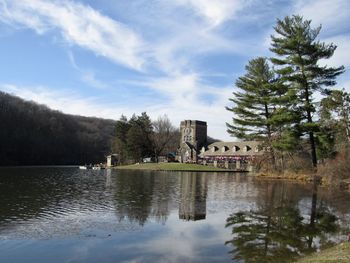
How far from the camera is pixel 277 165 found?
5409 cm

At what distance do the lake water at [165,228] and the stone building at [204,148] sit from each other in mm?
63763

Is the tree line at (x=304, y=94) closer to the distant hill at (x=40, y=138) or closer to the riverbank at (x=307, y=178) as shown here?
the riverbank at (x=307, y=178)

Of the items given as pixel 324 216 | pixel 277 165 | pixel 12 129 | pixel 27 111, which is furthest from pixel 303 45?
pixel 27 111

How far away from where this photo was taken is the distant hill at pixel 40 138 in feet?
457

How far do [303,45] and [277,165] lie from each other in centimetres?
1723

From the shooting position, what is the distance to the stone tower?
101375mm

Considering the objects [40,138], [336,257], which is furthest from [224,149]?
[40,138]

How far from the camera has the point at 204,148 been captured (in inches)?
3969

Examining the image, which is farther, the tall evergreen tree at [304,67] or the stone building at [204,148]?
the stone building at [204,148]

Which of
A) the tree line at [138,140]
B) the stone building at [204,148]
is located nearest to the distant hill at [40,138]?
the tree line at [138,140]

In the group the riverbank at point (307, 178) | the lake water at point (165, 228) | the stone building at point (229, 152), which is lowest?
the lake water at point (165, 228)

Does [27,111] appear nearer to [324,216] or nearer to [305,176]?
[305,176]

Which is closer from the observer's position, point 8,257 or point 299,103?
point 8,257

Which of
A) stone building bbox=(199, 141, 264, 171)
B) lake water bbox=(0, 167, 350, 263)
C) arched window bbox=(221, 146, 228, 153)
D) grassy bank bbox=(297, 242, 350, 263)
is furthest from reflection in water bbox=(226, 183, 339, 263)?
arched window bbox=(221, 146, 228, 153)
